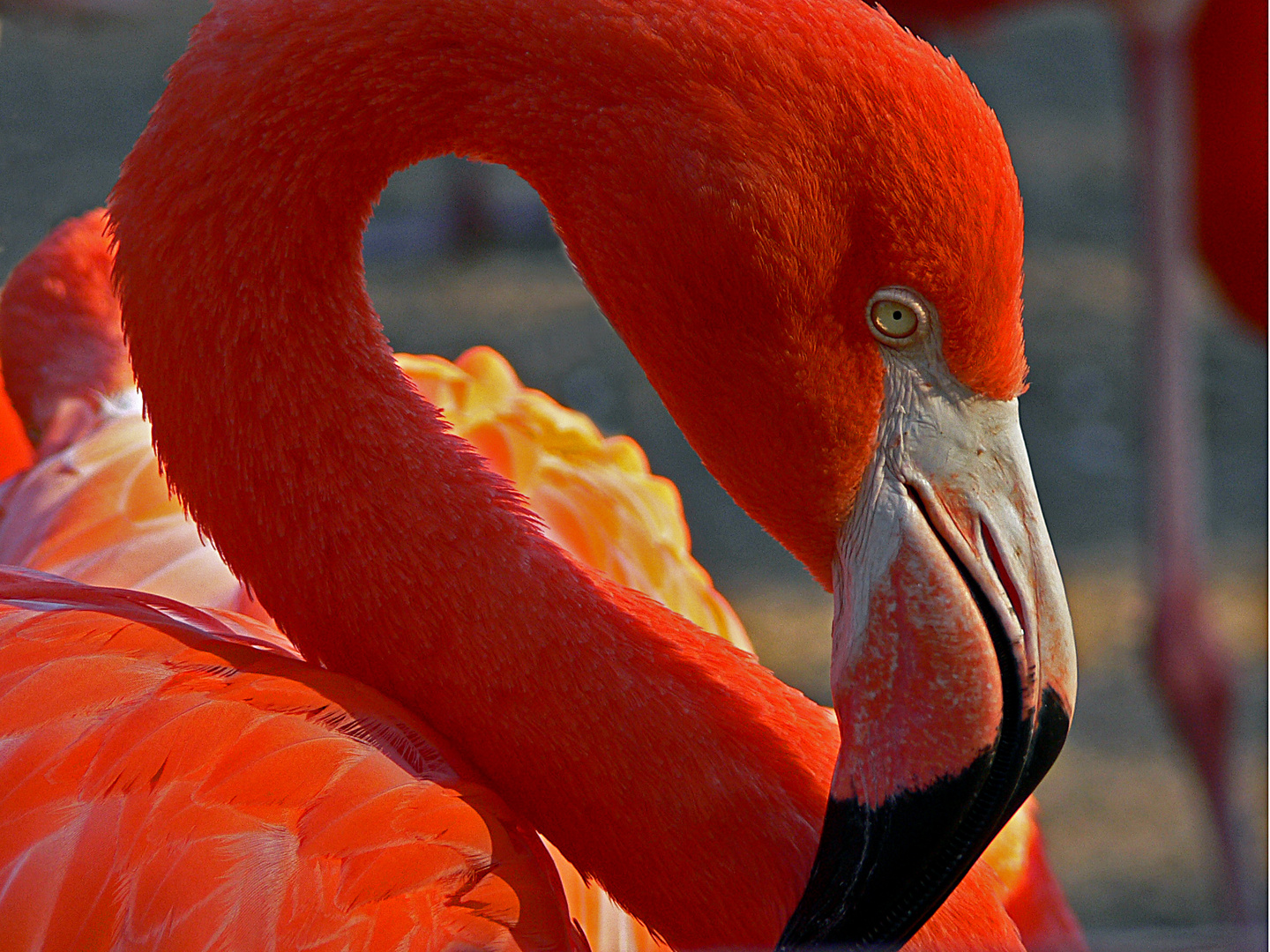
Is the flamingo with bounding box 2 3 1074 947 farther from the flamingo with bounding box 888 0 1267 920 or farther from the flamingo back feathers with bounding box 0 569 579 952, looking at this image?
the flamingo with bounding box 888 0 1267 920

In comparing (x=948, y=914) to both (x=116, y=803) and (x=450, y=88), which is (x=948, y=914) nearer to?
(x=116, y=803)

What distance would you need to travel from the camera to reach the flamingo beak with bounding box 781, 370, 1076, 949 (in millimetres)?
966

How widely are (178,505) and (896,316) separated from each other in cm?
96

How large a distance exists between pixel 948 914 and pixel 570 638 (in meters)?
0.37

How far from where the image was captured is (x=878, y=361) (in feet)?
3.34

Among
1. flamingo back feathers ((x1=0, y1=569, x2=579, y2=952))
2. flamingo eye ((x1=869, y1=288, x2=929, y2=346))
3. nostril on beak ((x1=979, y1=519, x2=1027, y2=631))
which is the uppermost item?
flamingo eye ((x1=869, y1=288, x2=929, y2=346))

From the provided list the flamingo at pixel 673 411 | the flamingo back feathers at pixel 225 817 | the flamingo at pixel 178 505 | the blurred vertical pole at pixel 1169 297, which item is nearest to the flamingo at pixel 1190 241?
the blurred vertical pole at pixel 1169 297

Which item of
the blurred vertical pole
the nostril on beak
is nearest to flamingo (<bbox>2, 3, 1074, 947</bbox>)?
the nostril on beak

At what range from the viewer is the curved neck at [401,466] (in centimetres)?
104

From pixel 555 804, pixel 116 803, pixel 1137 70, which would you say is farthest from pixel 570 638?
pixel 1137 70

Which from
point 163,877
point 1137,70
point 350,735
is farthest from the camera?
point 1137,70

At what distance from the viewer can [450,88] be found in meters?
1.04

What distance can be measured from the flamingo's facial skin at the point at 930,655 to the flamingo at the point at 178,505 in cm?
39

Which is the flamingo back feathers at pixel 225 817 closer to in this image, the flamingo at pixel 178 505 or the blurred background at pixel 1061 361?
the flamingo at pixel 178 505
